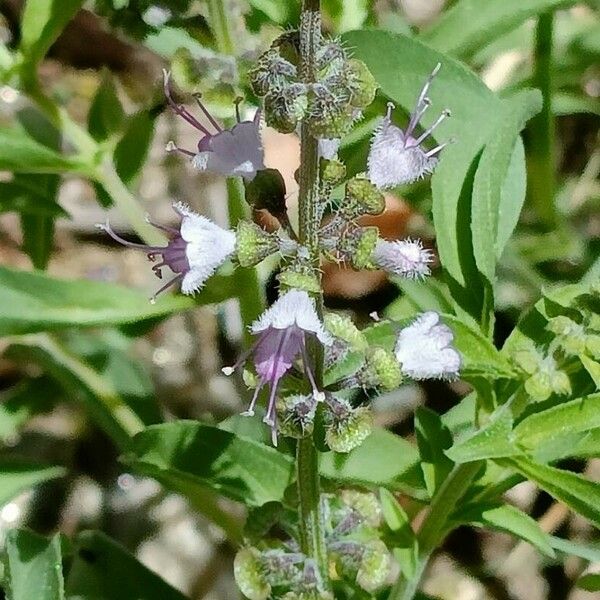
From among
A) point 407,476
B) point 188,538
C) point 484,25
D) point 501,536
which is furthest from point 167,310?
point 501,536

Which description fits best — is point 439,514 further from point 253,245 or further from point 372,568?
point 253,245

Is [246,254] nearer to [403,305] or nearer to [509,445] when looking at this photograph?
[509,445]

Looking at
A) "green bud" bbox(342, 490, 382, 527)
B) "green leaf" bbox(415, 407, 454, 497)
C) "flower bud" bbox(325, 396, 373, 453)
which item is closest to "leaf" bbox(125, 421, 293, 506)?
"green bud" bbox(342, 490, 382, 527)

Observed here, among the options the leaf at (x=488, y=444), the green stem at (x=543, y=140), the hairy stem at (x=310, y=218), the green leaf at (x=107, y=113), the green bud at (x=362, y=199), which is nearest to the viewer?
the hairy stem at (x=310, y=218)

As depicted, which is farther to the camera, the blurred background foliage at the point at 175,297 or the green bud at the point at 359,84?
the blurred background foliage at the point at 175,297

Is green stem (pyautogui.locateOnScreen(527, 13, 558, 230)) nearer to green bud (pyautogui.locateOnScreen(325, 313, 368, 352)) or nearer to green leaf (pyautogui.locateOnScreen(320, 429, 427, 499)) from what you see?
green leaf (pyautogui.locateOnScreen(320, 429, 427, 499))

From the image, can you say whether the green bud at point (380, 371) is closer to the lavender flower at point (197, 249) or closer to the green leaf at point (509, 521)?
the lavender flower at point (197, 249)

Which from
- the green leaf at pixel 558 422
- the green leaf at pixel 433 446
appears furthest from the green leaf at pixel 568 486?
the green leaf at pixel 433 446
